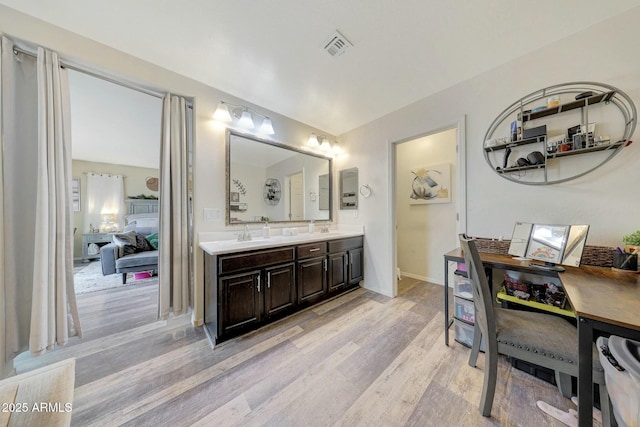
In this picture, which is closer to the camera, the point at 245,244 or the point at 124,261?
the point at 245,244

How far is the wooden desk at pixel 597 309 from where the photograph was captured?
0.72 meters

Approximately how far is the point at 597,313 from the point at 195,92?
306cm

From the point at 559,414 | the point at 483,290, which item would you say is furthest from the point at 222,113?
the point at 559,414

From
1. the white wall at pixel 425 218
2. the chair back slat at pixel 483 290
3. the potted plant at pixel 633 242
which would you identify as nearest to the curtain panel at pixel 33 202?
the chair back slat at pixel 483 290

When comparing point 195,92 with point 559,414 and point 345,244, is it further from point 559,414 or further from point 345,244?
point 559,414

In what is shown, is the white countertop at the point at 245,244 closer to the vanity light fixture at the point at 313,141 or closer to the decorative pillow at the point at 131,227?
the vanity light fixture at the point at 313,141

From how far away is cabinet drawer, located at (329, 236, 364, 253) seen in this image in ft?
8.43

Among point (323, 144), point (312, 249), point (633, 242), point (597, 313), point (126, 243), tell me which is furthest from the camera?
point (126, 243)

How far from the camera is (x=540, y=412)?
112 centimetres

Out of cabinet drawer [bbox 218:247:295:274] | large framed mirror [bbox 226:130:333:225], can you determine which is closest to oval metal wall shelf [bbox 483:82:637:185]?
large framed mirror [bbox 226:130:333:225]

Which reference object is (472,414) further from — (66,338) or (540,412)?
(66,338)

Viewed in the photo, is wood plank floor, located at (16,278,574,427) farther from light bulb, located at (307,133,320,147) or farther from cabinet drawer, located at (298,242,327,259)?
light bulb, located at (307,133,320,147)

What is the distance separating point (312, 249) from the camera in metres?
2.34

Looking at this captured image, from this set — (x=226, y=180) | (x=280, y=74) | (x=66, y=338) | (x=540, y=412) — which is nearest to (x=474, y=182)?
(x=540, y=412)
